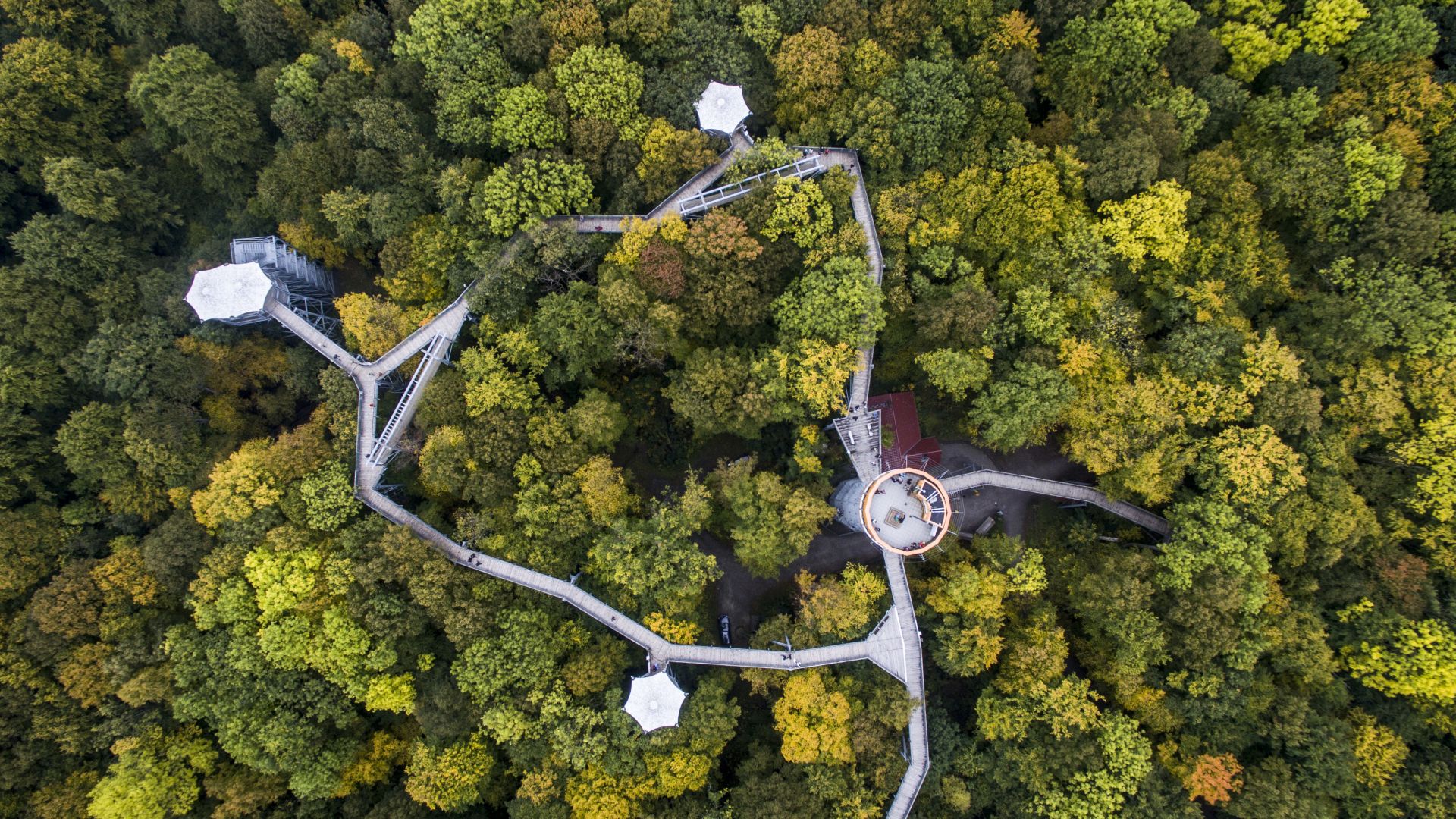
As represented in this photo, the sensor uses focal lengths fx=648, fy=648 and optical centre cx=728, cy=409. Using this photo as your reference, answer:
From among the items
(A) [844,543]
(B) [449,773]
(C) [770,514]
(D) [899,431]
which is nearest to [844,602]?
(A) [844,543]

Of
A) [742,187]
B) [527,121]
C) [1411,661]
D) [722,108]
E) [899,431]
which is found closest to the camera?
[1411,661]

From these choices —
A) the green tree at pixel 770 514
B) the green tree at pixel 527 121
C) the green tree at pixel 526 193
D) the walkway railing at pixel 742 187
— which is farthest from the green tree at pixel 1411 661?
the green tree at pixel 527 121

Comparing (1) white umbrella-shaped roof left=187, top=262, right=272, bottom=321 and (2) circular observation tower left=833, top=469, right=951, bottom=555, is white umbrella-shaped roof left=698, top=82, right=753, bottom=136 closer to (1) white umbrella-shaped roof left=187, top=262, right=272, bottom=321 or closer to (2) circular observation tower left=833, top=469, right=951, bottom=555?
(2) circular observation tower left=833, top=469, right=951, bottom=555

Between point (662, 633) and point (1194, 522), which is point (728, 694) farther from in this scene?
point (1194, 522)

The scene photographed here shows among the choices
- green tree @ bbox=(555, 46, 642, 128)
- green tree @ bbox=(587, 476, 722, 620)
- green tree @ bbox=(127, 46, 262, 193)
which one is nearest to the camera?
green tree @ bbox=(587, 476, 722, 620)

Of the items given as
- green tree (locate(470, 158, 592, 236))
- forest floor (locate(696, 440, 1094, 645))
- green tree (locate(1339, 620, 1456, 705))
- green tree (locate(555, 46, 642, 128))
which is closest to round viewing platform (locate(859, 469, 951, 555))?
forest floor (locate(696, 440, 1094, 645))

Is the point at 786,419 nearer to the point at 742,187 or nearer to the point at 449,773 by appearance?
the point at 742,187

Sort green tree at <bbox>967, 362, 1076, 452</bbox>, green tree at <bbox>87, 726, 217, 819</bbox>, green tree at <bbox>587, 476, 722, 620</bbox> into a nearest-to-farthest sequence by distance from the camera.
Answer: green tree at <bbox>87, 726, 217, 819</bbox>, green tree at <bbox>967, 362, 1076, 452</bbox>, green tree at <bbox>587, 476, 722, 620</bbox>
